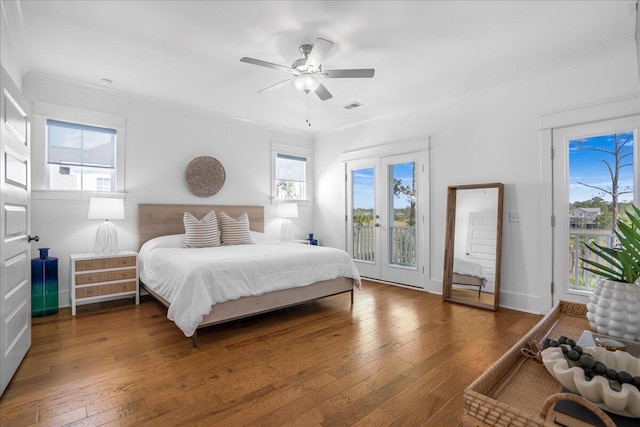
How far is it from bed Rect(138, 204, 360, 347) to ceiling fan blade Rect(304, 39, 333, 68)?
1.87 metres

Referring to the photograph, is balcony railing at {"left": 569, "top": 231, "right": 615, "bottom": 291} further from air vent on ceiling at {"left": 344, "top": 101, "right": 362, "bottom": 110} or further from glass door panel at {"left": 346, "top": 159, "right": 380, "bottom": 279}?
air vent on ceiling at {"left": 344, "top": 101, "right": 362, "bottom": 110}

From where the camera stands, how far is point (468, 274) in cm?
411

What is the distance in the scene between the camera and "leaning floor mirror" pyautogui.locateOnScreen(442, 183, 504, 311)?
386cm

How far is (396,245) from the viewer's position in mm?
5105

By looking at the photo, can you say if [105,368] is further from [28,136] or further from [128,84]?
[128,84]

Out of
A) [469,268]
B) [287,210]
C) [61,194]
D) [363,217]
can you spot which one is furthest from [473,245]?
[61,194]

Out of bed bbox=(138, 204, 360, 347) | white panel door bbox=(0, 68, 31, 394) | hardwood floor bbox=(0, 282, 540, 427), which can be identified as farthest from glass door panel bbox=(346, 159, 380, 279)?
white panel door bbox=(0, 68, 31, 394)

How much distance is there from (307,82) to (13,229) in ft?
8.39

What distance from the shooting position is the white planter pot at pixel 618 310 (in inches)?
51.3

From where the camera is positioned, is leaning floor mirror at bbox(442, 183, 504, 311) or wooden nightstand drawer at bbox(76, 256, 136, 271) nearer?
wooden nightstand drawer at bbox(76, 256, 136, 271)

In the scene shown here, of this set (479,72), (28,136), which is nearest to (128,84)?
(28,136)

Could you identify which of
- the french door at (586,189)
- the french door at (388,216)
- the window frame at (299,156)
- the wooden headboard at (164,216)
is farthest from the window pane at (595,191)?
the wooden headboard at (164,216)

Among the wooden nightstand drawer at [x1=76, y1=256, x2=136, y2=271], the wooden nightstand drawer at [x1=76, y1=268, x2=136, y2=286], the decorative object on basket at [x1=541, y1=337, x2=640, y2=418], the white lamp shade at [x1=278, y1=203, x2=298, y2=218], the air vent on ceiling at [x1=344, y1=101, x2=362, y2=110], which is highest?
the air vent on ceiling at [x1=344, y1=101, x2=362, y2=110]

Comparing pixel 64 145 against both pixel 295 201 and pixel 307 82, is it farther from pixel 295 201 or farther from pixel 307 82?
pixel 295 201
